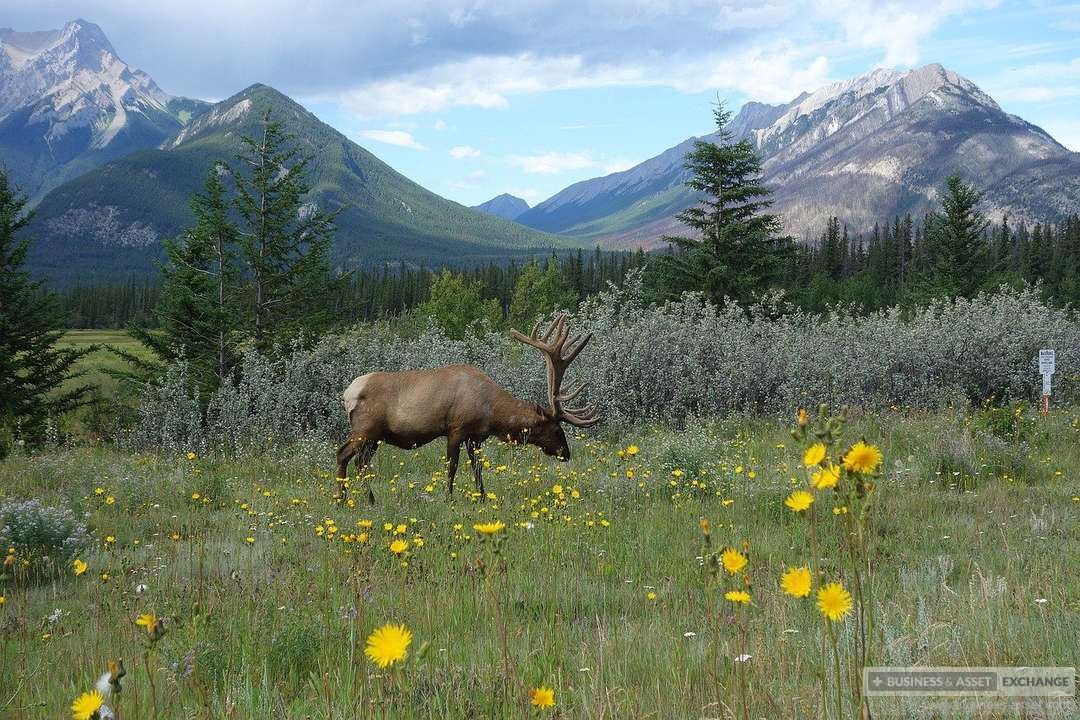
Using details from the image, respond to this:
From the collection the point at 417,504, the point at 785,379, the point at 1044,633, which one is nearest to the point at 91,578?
the point at 417,504

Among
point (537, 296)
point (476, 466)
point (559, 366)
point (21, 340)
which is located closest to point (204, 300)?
point (21, 340)

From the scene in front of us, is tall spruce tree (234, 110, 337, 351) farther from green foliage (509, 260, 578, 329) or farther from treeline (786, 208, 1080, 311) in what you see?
green foliage (509, 260, 578, 329)

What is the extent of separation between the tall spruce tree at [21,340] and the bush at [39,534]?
14.4m

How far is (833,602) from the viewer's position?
1610mm

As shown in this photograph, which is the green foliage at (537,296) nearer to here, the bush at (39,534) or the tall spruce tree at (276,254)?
the tall spruce tree at (276,254)

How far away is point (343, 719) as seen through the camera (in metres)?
2.35

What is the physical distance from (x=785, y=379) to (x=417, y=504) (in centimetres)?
952

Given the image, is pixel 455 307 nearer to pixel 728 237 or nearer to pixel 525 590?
pixel 728 237

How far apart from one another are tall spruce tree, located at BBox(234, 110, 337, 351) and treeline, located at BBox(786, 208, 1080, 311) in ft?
105

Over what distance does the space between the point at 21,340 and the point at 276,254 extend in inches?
304

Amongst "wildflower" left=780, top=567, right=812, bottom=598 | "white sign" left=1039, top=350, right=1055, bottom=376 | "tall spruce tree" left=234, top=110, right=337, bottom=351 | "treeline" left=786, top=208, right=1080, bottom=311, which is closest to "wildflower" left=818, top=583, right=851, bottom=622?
"wildflower" left=780, top=567, right=812, bottom=598

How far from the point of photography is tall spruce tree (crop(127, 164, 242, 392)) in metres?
16.2

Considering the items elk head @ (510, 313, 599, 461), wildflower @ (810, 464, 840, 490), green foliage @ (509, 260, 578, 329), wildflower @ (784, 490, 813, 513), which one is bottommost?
elk head @ (510, 313, 599, 461)

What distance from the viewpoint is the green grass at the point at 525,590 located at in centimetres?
282
